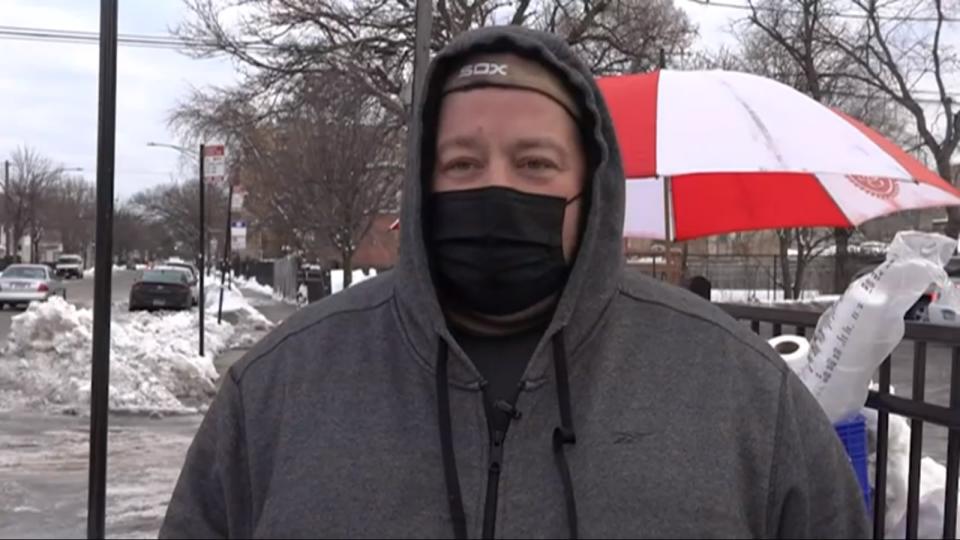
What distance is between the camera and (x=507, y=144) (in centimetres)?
183

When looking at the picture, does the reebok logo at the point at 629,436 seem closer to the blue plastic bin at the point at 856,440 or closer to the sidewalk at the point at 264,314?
the blue plastic bin at the point at 856,440

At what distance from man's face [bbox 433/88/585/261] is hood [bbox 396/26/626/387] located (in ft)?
0.12

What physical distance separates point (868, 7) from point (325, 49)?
47.4 ft

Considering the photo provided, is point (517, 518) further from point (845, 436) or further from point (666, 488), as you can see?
point (845, 436)

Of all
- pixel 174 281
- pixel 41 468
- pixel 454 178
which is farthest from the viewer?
pixel 174 281

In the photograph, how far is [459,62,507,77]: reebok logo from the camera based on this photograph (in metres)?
1.82

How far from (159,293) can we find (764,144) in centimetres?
2635

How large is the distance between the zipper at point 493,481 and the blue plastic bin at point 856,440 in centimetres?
240

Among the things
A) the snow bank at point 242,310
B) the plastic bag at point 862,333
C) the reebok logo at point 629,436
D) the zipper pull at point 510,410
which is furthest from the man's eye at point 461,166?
the snow bank at point 242,310

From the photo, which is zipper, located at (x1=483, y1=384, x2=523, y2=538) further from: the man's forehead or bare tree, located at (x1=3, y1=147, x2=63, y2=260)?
bare tree, located at (x1=3, y1=147, x2=63, y2=260)

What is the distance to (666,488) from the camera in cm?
164

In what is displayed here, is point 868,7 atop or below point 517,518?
atop

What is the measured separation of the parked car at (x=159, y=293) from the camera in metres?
28.5

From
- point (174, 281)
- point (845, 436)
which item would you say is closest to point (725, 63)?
point (174, 281)
